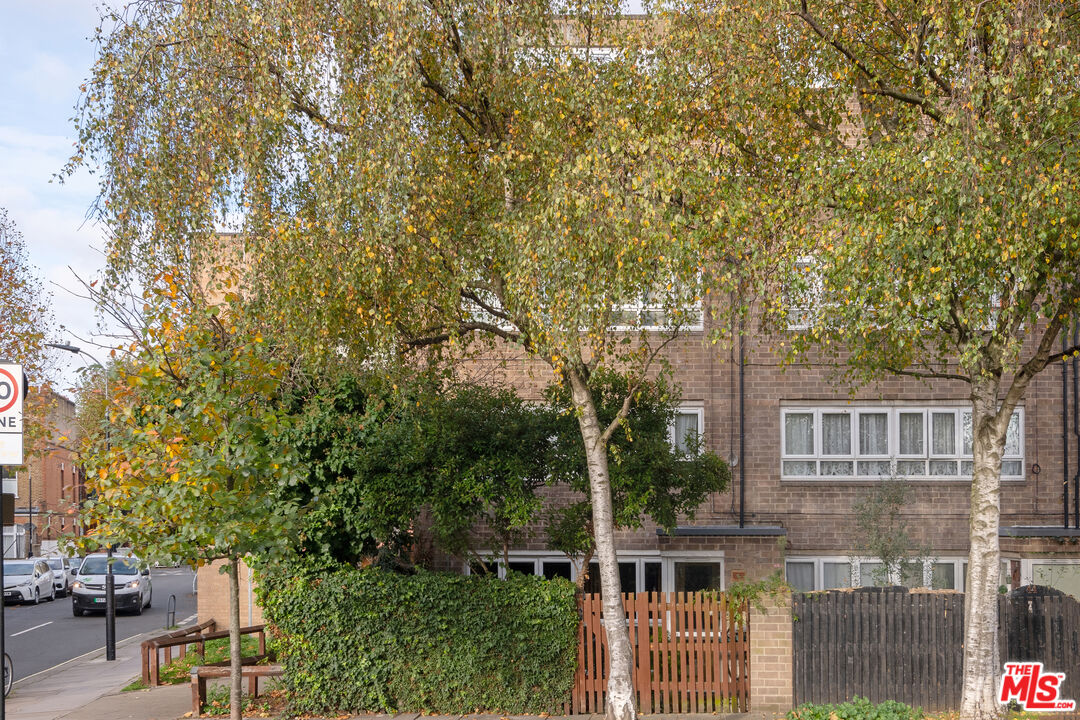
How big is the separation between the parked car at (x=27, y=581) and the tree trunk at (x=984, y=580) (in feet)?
106

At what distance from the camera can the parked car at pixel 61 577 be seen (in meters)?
38.3

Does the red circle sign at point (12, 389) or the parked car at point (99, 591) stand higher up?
the red circle sign at point (12, 389)

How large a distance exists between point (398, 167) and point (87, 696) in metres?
10.1

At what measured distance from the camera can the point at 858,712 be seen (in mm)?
9922

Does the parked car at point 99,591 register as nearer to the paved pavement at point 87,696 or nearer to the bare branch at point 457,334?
the paved pavement at point 87,696

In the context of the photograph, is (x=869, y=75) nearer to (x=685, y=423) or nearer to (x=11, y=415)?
(x=685, y=423)

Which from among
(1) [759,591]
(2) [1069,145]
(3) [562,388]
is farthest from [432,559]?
(2) [1069,145]

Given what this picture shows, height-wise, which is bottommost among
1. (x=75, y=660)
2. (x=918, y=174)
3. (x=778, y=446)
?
(x=75, y=660)

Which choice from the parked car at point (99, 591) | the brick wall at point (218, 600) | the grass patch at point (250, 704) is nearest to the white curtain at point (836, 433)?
the grass patch at point (250, 704)

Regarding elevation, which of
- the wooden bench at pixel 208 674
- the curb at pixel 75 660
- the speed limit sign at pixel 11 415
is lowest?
the curb at pixel 75 660

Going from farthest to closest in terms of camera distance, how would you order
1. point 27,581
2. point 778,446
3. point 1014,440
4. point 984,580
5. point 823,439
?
point 27,581 → point 823,439 → point 778,446 → point 1014,440 → point 984,580

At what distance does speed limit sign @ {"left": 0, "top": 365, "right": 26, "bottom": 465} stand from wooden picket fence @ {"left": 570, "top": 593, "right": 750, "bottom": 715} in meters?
6.77

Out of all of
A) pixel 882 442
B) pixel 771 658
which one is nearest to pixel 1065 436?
pixel 882 442

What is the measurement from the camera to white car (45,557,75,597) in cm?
3838
